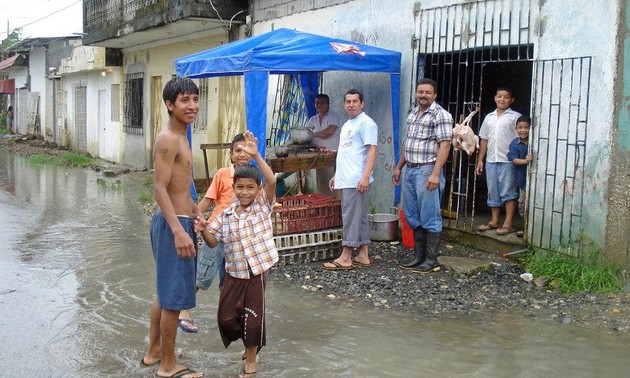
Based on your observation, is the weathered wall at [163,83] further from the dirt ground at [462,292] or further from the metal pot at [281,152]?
the dirt ground at [462,292]

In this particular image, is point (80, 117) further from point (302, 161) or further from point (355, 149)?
point (355, 149)

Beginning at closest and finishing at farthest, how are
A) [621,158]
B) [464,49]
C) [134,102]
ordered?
[621,158], [464,49], [134,102]

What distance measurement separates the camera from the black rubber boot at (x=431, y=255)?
686cm

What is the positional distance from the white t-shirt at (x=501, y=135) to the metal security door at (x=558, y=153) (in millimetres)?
500

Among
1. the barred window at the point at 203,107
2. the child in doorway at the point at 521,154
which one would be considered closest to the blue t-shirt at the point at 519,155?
the child in doorway at the point at 521,154

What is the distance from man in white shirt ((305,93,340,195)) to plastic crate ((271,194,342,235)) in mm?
1300

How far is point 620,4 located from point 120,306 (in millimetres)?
4956

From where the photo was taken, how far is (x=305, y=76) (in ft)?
32.7

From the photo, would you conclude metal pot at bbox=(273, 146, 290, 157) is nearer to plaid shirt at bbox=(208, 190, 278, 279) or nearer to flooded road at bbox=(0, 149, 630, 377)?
flooded road at bbox=(0, 149, 630, 377)

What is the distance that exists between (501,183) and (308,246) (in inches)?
85.0

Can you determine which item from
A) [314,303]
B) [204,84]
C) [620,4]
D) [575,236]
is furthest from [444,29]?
[204,84]

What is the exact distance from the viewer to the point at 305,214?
23.8 ft

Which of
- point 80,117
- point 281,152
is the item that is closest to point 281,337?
point 281,152

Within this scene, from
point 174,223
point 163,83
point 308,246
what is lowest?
point 308,246
